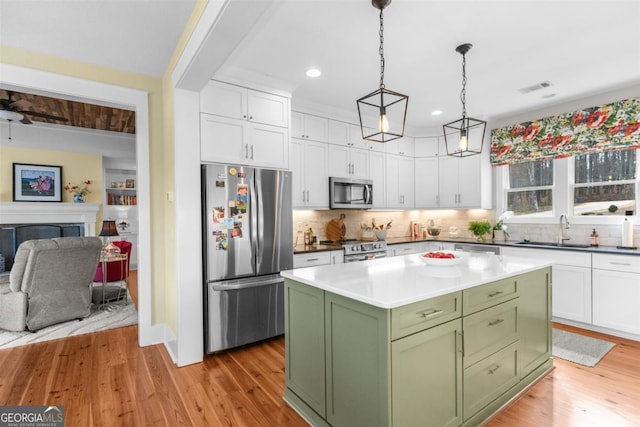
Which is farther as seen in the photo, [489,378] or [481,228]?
[481,228]

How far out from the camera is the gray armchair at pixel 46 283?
12.0 ft

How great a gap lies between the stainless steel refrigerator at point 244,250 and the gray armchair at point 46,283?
2.04m

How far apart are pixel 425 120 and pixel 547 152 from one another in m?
1.68

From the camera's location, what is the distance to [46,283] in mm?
3783

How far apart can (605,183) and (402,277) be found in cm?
367

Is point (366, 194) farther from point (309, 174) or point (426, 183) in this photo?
point (426, 183)

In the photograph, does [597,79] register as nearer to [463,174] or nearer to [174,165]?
[463,174]

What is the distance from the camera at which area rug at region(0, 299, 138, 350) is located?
3495mm

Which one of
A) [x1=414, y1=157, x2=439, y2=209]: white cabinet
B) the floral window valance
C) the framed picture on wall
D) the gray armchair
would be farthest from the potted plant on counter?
the framed picture on wall

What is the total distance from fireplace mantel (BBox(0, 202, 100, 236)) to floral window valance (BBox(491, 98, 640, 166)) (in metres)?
7.25

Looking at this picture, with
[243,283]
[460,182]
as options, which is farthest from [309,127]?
[460,182]

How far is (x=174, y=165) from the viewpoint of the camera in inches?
117

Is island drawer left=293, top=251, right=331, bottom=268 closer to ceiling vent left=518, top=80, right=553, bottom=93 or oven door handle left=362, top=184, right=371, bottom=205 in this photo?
oven door handle left=362, top=184, right=371, bottom=205

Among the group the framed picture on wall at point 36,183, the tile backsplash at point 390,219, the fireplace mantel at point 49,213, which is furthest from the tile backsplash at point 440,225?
the framed picture on wall at point 36,183
